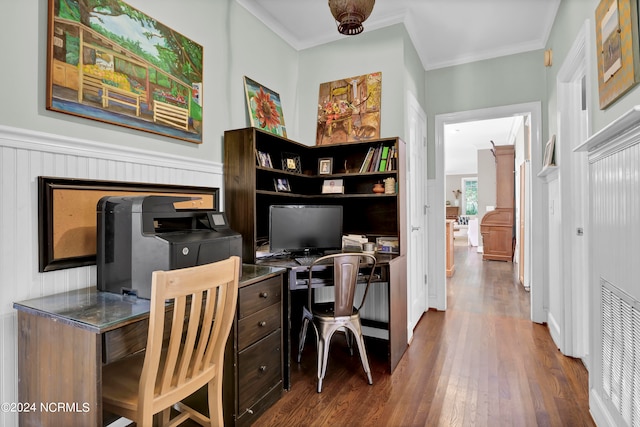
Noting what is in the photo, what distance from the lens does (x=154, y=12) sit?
6.43 ft

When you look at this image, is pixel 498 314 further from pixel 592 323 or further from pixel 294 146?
pixel 294 146

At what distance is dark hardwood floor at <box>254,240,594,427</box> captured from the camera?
1.88 metres

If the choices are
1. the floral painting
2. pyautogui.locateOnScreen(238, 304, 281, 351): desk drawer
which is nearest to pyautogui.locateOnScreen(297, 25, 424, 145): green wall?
the floral painting

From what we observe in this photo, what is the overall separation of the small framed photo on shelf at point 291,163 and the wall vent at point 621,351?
225cm

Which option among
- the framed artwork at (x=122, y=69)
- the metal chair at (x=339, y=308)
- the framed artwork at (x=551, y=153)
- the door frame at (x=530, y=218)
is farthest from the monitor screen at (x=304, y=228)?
the framed artwork at (x=551, y=153)

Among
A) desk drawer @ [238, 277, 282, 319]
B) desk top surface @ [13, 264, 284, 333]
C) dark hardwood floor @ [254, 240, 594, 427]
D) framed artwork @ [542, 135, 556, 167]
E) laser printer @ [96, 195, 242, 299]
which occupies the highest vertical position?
framed artwork @ [542, 135, 556, 167]

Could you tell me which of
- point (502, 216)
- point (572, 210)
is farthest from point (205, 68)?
point (502, 216)

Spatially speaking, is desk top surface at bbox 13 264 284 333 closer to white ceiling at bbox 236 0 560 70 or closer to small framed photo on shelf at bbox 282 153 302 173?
small framed photo on shelf at bbox 282 153 302 173

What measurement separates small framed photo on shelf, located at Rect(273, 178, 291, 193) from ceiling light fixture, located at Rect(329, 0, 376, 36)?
51.3 inches

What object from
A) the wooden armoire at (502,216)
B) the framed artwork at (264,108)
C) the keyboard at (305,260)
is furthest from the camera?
the wooden armoire at (502,216)

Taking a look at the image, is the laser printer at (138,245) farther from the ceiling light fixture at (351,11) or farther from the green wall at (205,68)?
the ceiling light fixture at (351,11)

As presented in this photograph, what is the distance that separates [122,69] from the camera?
1770 millimetres

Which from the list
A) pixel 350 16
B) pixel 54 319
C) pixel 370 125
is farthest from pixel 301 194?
pixel 54 319

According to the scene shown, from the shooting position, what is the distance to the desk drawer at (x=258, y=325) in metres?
1.79
